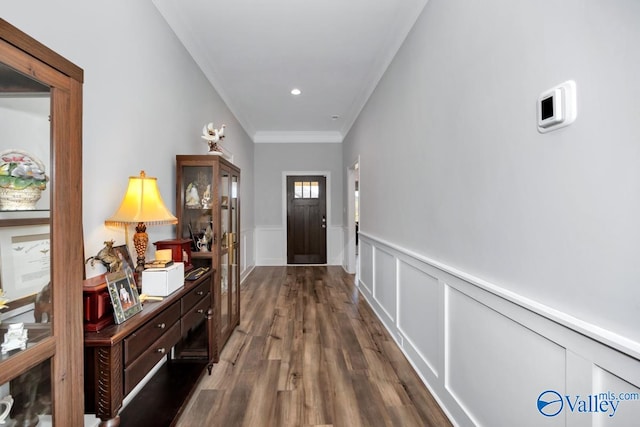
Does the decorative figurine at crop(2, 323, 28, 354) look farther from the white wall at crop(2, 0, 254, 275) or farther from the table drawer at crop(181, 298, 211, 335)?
the table drawer at crop(181, 298, 211, 335)

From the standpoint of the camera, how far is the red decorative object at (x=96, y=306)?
117 cm

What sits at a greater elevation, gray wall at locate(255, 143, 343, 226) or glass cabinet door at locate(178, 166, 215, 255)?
gray wall at locate(255, 143, 343, 226)

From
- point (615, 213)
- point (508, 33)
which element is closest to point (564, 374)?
point (615, 213)

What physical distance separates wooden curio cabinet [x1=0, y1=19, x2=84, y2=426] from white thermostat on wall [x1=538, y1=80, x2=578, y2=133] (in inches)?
58.6

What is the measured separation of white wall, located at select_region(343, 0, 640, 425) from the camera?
821 millimetres

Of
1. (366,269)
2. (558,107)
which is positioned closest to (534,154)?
(558,107)

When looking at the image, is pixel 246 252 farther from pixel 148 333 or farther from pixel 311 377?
pixel 148 333

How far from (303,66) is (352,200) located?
285 centimetres

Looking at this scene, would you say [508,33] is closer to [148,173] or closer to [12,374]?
[12,374]

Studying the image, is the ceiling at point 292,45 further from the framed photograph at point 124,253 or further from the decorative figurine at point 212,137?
the framed photograph at point 124,253

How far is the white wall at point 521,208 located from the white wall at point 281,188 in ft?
13.1

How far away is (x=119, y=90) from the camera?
1.75 meters

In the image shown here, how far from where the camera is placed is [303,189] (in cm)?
639

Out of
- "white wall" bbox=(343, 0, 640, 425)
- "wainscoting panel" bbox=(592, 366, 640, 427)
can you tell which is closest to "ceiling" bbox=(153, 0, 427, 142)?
"white wall" bbox=(343, 0, 640, 425)
